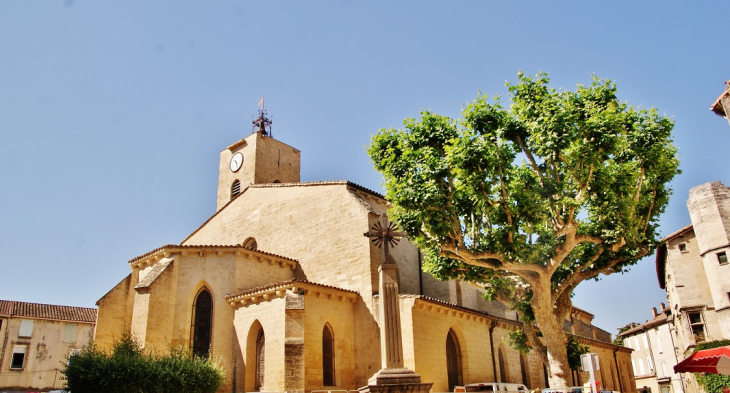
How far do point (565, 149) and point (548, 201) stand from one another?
1.50m

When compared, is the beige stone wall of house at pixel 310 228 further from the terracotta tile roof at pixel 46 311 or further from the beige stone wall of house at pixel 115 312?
the terracotta tile roof at pixel 46 311

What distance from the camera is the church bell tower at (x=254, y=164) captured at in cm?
3188

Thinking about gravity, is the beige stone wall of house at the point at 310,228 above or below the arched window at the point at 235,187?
below

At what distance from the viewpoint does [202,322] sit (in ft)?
65.5

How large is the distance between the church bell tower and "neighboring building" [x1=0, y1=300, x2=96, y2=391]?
1476 centimetres

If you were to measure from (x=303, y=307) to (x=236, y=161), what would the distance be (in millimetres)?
17451

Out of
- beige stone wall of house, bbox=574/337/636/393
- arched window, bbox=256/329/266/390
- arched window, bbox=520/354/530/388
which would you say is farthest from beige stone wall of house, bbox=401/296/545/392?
beige stone wall of house, bbox=574/337/636/393

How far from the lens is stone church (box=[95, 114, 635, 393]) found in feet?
60.2

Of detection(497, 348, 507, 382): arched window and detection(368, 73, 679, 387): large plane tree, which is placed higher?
detection(368, 73, 679, 387): large plane tree

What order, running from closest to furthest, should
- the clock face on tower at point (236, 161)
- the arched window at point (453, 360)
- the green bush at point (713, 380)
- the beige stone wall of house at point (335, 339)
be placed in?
the beige stone wall of house at point (335, 339), the arched window at point (453, 360), the green bush at point (713, 380), the clock face on tower at point (236, 161)

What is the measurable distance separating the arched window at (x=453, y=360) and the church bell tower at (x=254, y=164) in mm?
15594

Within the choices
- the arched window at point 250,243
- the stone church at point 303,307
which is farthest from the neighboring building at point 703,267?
the arched window at point 250,243

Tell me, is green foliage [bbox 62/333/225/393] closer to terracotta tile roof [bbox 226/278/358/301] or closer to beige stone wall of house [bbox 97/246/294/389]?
beige stone wall of house [bbox 97/246/294/389]

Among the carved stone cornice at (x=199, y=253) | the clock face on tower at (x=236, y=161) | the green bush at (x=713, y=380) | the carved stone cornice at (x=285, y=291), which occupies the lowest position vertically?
the green bush at (x=713, y=380)
